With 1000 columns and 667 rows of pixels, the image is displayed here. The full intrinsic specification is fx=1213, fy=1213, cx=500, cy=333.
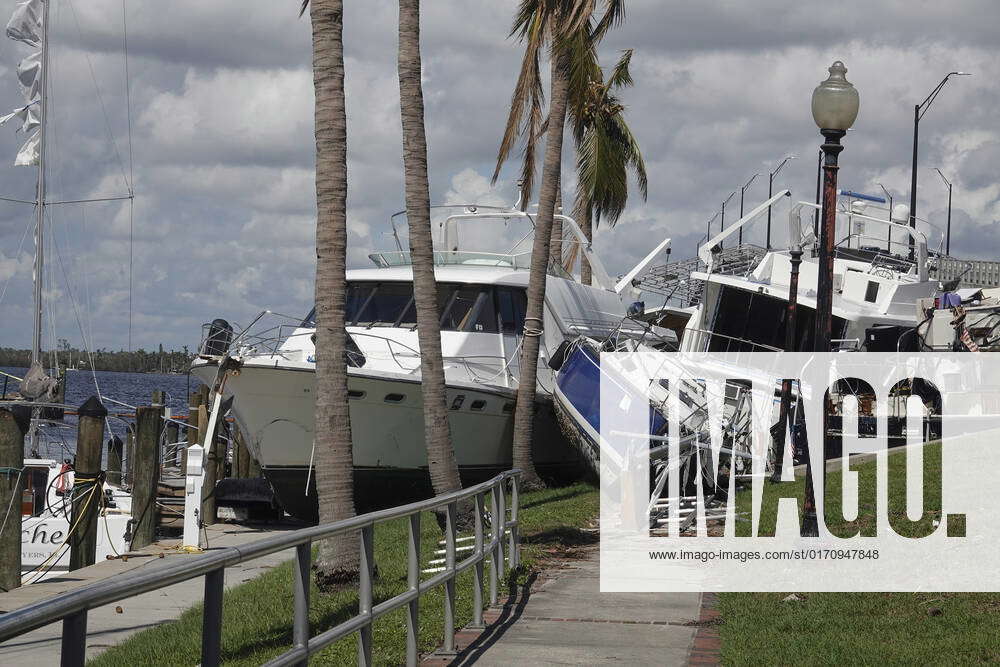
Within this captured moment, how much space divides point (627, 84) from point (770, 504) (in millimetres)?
17682

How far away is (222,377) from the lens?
17828 millimetres

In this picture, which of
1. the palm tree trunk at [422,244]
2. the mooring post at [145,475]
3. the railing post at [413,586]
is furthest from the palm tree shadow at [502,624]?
the mooring post at [145,475]

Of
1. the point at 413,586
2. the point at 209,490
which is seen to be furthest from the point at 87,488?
the point at 413,586

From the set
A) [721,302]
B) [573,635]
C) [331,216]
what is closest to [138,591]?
[573,635]

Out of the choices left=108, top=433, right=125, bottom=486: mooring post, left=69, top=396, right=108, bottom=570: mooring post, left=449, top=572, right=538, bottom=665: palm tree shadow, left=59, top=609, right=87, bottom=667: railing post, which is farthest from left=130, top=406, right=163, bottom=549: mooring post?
left=59, top=609, right=87, bottom=667: railing post

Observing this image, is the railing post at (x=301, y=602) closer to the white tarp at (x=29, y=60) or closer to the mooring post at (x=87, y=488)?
the mooring post at (x=87, y=488)

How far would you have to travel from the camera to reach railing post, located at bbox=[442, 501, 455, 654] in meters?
7.62

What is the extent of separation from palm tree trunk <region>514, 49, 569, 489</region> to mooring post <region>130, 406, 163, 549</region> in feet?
18.6

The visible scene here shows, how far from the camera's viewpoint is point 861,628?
26.8ft

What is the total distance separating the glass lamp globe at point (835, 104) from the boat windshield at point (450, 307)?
36.1 ft

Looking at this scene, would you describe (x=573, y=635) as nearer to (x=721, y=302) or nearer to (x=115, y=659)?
(x=115, y=659)

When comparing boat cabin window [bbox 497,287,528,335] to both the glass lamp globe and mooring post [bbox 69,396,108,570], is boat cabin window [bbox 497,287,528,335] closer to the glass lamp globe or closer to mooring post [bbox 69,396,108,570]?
mooring post [bbox 69,396,108,570]

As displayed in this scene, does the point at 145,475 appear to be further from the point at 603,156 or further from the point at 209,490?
the point at 603,156

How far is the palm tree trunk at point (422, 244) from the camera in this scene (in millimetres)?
13680
